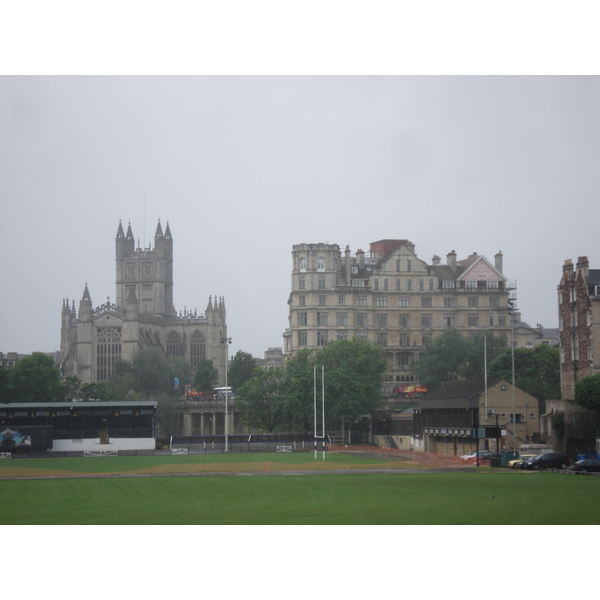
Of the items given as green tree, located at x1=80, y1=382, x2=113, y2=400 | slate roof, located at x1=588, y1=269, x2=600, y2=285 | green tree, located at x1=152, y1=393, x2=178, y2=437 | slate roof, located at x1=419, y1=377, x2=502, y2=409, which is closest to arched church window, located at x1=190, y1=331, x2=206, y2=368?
green tree, located at x1=152, y1=393, x2=178, y2=437

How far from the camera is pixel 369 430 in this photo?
9850cm

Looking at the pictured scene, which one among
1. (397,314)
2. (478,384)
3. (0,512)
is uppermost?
(397,314)

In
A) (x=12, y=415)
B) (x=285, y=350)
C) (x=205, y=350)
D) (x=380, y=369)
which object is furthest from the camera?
(x=205, y=350)

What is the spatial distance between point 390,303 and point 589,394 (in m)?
64.6

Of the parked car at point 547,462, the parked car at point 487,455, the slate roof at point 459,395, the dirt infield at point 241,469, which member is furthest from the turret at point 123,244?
the parked car at point 547,462

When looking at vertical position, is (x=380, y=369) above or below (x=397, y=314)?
below

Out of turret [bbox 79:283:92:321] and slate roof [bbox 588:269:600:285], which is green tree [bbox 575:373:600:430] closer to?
slate roof [bbox 588:269:600:285]

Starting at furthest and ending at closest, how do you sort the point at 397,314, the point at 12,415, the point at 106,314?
the point at 106,314 → the point at 397,314 → the point at 12,415

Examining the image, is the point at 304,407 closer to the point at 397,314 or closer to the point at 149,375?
the point at 397,314

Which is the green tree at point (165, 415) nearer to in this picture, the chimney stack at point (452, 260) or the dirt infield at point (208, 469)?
the chimney stack at point (452, 260)

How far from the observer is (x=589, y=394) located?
62.9 m

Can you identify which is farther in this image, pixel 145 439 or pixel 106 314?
pixel 106 314

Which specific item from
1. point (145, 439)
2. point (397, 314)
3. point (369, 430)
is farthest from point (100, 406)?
point (397, 314)

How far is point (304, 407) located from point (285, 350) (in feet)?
165
